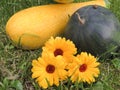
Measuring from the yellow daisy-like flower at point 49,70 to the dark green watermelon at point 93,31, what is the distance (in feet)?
0.93

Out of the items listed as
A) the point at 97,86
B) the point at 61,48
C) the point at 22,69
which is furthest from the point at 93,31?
the point at 22,69

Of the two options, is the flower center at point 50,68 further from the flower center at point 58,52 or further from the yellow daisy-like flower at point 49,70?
the flower center at point 58,52

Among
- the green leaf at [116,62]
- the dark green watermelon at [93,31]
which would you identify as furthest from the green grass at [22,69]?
the dark green watermelon at [93,31]

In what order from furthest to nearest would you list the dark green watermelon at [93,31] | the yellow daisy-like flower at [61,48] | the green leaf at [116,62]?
1. the green leaf at [116,62]
2. the dark green watermelon at [93,31]
3. the yellow daisy-like flower at [61,48]

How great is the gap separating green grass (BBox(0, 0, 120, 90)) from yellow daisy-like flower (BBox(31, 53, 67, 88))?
0.05m

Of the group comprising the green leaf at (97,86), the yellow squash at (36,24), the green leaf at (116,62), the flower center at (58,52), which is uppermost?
the yellow squash at (36,24)

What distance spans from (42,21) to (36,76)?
0.50 meters

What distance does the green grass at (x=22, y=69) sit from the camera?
2.68 m

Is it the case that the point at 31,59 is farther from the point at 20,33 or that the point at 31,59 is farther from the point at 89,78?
the point at 89,78

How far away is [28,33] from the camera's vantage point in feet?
A: 9.64

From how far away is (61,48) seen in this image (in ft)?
9.00

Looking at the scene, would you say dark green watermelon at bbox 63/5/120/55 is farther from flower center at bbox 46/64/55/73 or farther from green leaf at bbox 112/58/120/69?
flower center at bbox 46/64/55/73

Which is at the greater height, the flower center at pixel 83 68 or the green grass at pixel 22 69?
the flower center at pixel 83 68

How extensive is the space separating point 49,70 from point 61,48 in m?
0.18
